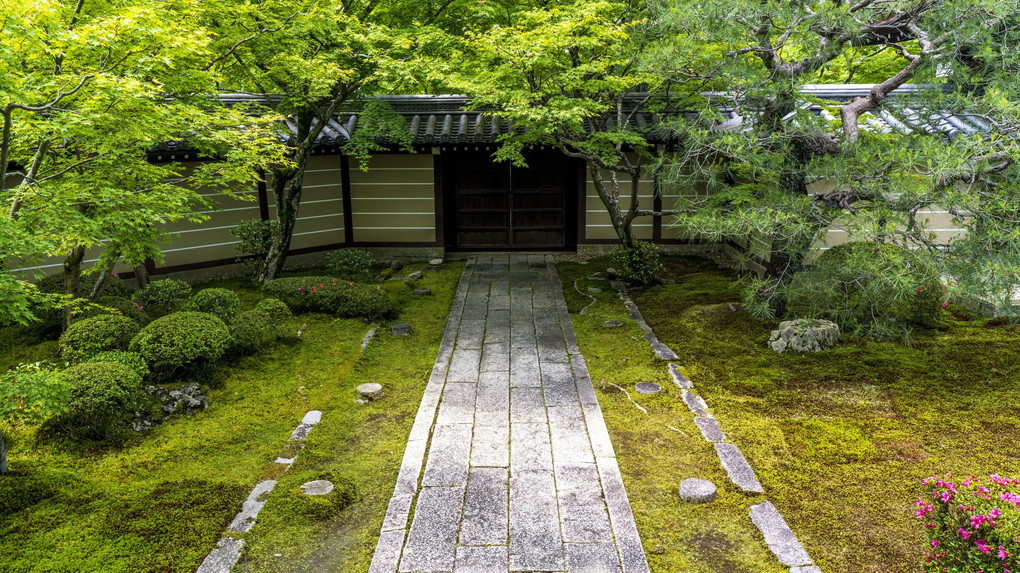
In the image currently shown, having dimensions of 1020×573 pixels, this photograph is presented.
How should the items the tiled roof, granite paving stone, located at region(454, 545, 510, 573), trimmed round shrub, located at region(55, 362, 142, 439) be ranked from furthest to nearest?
the tiled roof < trimmed round shrub, located at region(55, 362, 142, 439) < granite paving stone, located at region(454, 545, 510, 573)

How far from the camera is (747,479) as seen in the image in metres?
5.89

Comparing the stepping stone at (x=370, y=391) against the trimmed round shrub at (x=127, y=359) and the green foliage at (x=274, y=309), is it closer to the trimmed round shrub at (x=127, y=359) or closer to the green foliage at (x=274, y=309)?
the trimmed round shrub at (x=127, y=359)

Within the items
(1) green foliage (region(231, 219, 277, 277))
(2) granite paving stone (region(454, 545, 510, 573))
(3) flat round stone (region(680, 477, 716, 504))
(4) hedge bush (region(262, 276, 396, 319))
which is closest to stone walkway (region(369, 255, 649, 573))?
(2) granite paving stone (region(454, 545, 510, 573))

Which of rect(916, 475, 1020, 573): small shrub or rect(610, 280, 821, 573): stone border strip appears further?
rect(610, 280, 821, 573): stone border strip

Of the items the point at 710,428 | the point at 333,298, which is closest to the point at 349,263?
the point at 333,298

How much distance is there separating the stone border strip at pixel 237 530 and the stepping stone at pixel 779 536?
4.14m

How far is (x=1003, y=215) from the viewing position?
650 cm

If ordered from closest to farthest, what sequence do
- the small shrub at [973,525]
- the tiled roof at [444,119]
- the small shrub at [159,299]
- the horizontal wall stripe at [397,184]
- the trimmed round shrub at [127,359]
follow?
the small shrub at [973,525] → the trimmed round shrub at [127,359] → the small shrub at [159,299] → the tiled roof at [444,119] → the horizontal wall stripe at [397,184]

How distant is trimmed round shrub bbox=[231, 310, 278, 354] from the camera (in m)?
8.78

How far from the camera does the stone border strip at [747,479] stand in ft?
16.0

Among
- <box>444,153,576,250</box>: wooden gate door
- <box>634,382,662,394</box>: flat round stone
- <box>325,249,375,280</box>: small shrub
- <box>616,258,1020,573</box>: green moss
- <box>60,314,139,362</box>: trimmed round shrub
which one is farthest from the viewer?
<box>444,153,576,250</box>: wooden gate door

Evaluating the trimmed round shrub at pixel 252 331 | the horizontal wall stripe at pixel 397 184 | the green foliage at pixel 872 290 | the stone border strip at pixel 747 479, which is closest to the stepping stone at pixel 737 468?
the stone border strip at pixel 747 479

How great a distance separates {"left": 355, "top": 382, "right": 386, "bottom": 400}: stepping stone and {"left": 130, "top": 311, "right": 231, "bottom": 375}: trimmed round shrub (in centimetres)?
186

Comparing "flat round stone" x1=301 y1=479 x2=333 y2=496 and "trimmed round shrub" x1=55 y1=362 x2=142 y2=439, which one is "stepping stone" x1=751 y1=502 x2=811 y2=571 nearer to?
"flat round stone" x1=301 y1=479 x2=333 y2=496
